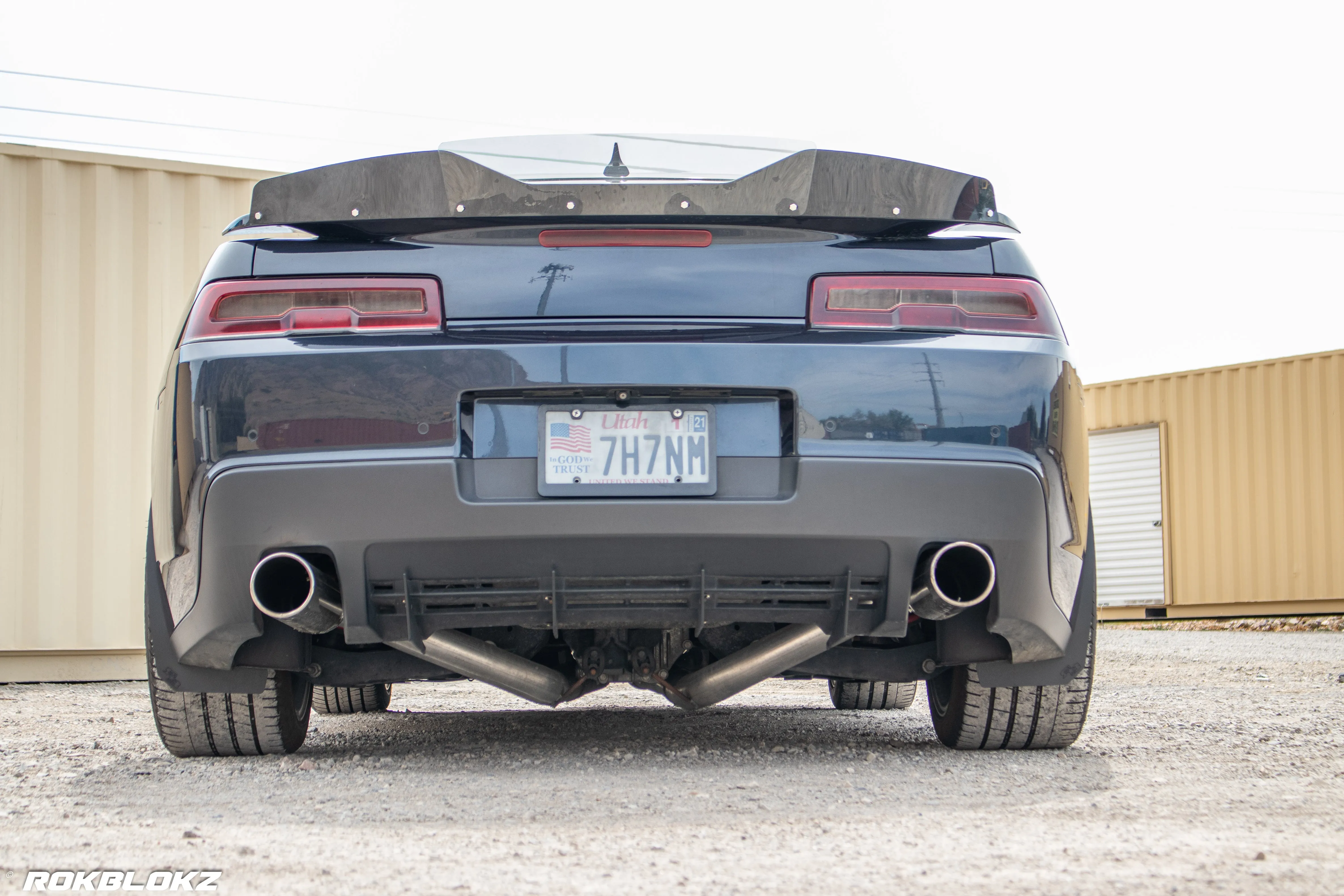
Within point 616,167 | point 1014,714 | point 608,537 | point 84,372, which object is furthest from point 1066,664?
point 84,372

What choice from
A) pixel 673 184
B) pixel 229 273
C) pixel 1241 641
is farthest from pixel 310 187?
pixel 1241 641

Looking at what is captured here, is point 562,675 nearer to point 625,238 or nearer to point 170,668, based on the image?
point 170,668

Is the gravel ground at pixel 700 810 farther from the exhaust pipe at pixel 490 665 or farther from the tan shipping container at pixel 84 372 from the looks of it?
the tan shipping container at pixel 84 372

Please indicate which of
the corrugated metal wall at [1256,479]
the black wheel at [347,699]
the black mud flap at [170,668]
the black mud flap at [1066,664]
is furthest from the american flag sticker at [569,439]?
the corrugated metal wall at [1256,479]

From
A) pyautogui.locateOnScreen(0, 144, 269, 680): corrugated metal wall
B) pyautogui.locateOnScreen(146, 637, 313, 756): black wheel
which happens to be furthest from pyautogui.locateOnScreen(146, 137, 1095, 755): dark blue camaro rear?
pyautogui.locateOnScreen(0, 144, 269, 680): corrugated metal wall

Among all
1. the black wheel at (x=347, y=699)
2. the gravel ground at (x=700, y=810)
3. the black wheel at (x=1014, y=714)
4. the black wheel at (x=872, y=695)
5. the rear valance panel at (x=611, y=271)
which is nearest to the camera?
the gravel ground at (x=700, y=810)

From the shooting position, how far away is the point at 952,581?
2.65 meters

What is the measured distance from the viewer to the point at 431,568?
7.99 feet

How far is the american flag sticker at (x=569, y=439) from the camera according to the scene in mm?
2396

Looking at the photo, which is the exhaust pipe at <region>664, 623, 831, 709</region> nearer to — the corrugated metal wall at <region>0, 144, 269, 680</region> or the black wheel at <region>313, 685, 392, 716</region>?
the black wheel at <region>313, 685, 392, 716</region>

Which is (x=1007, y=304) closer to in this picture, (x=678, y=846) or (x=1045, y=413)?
(x=1045, y=413)

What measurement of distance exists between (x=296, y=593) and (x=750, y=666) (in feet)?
3.38

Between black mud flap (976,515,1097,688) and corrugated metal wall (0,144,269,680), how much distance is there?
5340 millimetres

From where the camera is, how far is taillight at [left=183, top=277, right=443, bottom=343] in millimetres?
2492
